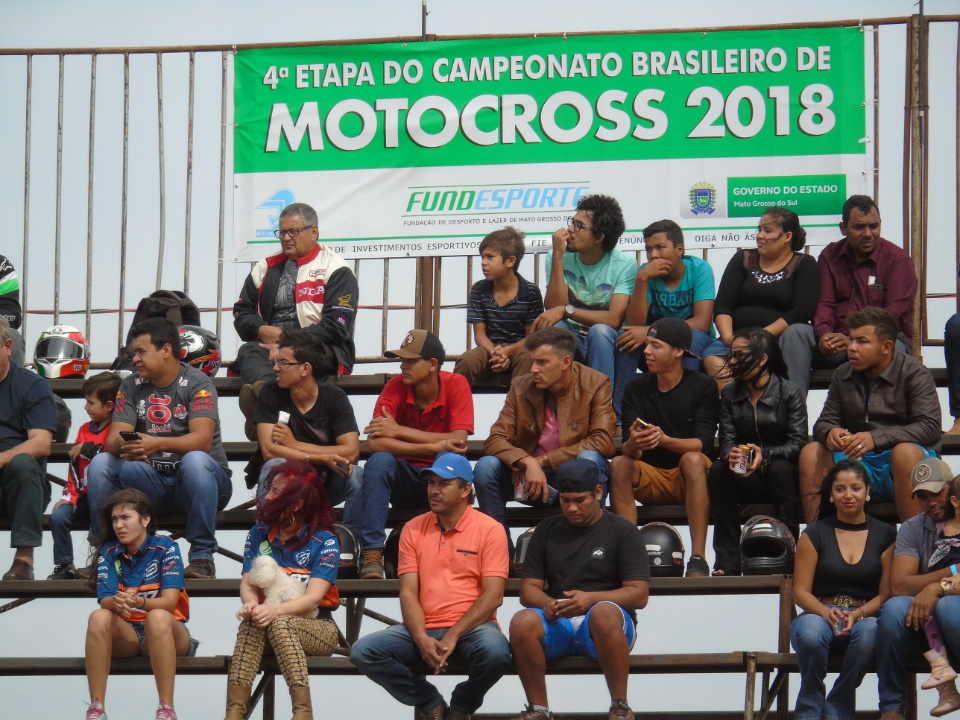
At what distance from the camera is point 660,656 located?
6996 millimetres

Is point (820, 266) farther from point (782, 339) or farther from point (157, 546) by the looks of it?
point (157, 546)

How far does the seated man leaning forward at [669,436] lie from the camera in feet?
24.2

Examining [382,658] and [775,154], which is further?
[775,154]

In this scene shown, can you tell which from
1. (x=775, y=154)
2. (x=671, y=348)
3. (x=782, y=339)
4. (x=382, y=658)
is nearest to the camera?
(x=382, y=658)

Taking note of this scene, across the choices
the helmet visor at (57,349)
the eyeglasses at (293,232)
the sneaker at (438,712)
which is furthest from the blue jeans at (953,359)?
the helmet visor at (57,349)

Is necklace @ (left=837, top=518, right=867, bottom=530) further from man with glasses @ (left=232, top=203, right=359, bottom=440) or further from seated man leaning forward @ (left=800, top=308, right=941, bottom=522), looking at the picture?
man with glasses @ (left=232, top=203, right=359, bottom=440)

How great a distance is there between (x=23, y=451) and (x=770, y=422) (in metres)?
3.75

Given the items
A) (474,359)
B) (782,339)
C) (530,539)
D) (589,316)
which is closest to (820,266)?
(782,339)

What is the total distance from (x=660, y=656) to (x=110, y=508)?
101 inches

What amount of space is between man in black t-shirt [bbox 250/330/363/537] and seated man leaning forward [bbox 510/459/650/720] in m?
1.23

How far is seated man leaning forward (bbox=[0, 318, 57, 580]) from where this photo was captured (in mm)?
7898

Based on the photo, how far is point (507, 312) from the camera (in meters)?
8.61

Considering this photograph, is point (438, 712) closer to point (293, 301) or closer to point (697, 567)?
point (697, 567)

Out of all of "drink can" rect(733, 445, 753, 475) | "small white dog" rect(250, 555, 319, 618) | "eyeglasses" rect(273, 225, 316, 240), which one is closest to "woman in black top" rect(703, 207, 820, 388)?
"drink can" rect(733, 445, 753, 475)
